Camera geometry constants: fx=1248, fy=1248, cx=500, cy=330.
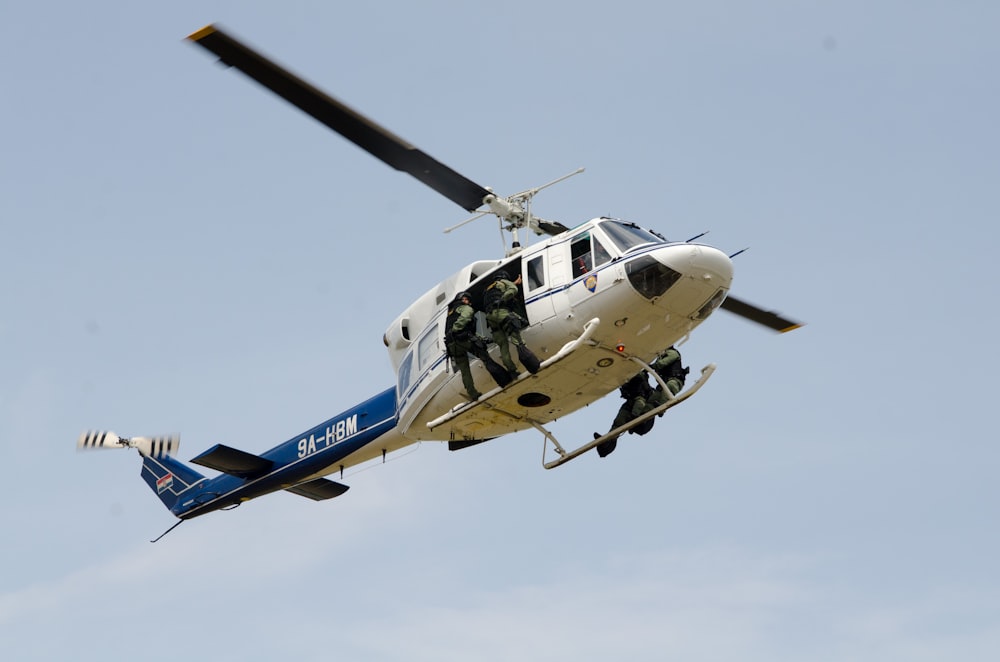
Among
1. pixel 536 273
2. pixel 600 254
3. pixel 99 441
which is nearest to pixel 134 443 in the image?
pixel 99 441

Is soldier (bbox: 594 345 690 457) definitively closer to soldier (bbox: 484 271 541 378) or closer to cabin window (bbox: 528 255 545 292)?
soldier (bbox: 484 271 541 378)

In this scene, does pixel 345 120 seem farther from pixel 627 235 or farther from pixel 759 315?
pixel 759 315

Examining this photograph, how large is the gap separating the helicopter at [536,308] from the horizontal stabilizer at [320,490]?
10.4 ft

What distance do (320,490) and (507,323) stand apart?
886 cm

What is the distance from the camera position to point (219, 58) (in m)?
16.9

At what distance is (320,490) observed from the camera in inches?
1001

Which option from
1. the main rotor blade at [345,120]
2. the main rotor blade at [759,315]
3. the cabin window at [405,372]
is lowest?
the cabin window at [405,372]

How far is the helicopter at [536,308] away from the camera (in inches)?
691

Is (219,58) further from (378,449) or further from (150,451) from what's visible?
(150,451)

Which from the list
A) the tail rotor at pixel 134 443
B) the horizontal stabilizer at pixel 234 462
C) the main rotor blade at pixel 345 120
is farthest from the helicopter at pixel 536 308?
the tail rotor at pixel 134 443

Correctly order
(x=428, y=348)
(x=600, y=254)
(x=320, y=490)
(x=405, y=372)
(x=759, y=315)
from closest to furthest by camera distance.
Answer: (x=600, y=254), (x=428, y=348), (x=405, y=372), (x=759, y=315), (x=320, y=490)

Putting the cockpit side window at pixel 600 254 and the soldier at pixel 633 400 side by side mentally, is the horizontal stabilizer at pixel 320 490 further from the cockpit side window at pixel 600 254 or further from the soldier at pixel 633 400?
the cockpit side window at pixel 600 254

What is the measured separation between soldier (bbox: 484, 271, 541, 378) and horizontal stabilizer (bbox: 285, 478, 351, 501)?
8214 millimetres

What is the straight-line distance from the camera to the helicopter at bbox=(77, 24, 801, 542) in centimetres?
1756
